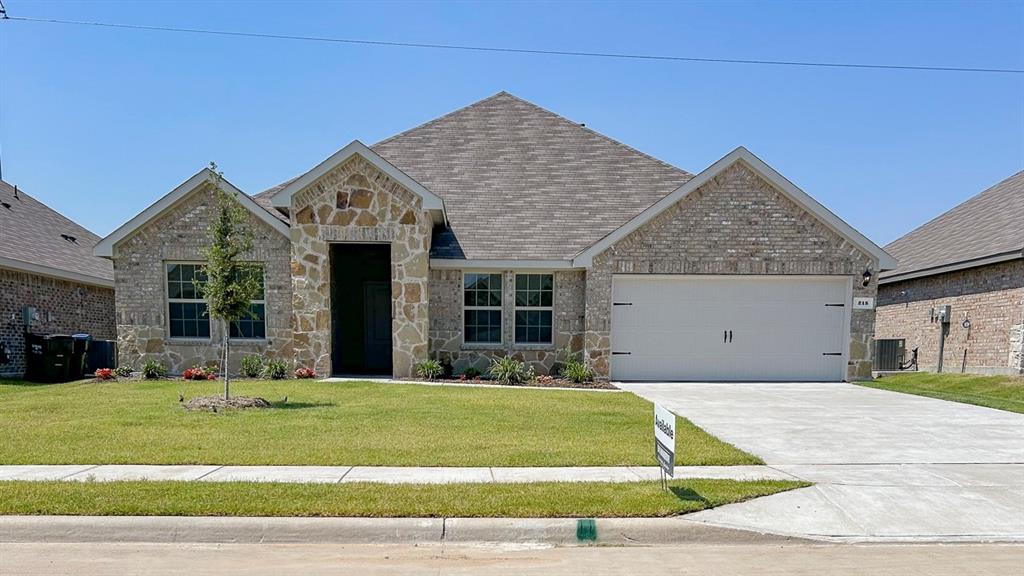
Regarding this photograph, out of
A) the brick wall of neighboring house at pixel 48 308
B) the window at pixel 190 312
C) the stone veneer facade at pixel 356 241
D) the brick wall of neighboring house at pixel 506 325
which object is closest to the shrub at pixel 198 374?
the window at pixel 190 312

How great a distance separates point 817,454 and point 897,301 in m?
16.1

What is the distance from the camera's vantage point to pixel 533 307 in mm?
13859

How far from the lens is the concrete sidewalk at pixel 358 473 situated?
513 cm

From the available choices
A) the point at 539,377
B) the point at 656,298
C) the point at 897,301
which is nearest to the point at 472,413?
the point at 539,377

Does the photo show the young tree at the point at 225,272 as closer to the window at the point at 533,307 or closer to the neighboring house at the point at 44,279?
the window at the point at 533,307

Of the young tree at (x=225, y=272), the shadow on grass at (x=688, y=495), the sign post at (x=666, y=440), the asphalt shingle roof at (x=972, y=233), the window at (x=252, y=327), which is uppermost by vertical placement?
the asphalt shingle roof at (x=972, y=233)

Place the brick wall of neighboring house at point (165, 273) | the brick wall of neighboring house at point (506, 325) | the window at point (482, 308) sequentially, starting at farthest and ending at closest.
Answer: the window at point (482, 308), the brick wall of neighboring house at point (506, 325), the brick wall of neighboring house at point (165, 273)

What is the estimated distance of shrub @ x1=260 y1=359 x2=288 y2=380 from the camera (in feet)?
41.2

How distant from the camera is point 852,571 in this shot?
3783 mm

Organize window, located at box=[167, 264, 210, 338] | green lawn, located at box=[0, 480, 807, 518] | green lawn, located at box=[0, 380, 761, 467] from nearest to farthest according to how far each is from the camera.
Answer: green lawn, located at box=[0, 480, 807, 518]
green lawn, located at box=[0, 380, 761, 467]
window, located at box=[167, 264, 210, 338]

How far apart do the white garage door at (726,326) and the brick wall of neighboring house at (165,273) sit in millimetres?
8391

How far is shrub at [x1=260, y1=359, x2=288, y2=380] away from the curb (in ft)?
27.8

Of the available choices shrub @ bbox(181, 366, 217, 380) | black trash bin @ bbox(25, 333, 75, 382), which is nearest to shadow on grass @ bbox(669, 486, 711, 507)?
shrub @ bbox(181, 366, 217, 380)

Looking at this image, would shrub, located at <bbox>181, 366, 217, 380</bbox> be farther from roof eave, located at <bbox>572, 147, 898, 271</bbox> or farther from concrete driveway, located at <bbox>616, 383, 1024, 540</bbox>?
concrete driveway, located at <bbox>616, 383, 1024, 540</bbox>
